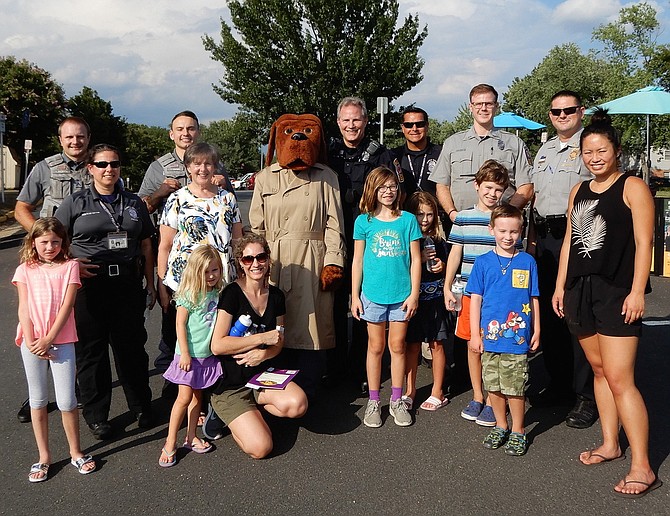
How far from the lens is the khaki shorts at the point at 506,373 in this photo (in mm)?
3711

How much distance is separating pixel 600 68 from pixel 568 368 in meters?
43.9

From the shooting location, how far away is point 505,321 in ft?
12.3

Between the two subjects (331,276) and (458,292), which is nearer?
(458,292)

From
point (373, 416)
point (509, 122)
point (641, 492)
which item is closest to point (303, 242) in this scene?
point (373, 416)

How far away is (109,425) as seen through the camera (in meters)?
4.02

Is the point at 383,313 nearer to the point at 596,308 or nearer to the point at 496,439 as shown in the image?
the point at 496,439

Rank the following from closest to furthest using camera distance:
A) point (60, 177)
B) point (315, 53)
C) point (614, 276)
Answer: point (614, 276) < point (60, 177) < point (315, 53)

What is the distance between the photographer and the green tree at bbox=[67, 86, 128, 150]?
3284 cm

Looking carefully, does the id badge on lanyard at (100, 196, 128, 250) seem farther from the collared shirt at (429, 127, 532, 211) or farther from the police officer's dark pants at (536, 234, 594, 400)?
the police officer's dark pants at (536, 234, 594, 400)

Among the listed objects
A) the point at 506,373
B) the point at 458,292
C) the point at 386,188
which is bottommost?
the point at 506,373

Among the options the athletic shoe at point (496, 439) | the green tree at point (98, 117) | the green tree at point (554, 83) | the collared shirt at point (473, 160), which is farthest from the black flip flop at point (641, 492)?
the green tree at point (554, 83)

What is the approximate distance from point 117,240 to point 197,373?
1.05 meters

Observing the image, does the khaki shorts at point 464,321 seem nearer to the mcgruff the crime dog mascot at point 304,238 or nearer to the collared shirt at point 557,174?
the mcgruff the crime dog mascot at point 304,238

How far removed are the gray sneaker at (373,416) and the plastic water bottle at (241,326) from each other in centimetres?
106
